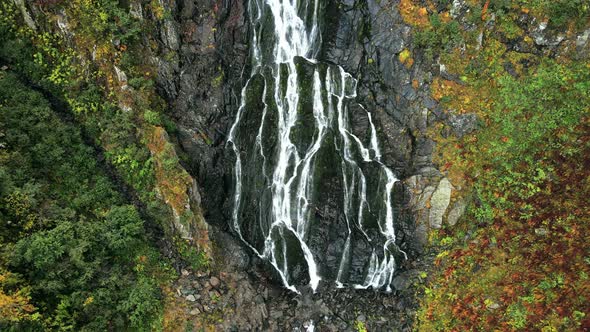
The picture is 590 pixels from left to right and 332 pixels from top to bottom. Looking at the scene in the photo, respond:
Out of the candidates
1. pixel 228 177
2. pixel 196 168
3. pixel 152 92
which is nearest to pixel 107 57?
pixel 152 92

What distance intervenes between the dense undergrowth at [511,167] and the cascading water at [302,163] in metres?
2.77

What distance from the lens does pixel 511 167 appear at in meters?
13.9

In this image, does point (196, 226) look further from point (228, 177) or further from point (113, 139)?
point (113, 139)

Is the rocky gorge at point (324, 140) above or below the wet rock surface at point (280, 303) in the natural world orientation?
above

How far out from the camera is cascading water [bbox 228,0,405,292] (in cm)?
1506

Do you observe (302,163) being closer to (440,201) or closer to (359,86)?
(359,86)

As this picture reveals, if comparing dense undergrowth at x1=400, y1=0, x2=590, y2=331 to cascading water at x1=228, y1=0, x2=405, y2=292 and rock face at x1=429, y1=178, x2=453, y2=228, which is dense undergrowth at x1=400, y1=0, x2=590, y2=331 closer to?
rock face at x1=429, y1=178, x2=453, y2=228

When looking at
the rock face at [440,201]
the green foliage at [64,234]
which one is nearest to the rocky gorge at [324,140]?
the rock face at [440,201]

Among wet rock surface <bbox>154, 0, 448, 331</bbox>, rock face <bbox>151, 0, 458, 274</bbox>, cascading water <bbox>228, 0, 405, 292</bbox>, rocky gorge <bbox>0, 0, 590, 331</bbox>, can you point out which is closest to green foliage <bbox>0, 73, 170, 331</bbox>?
rocky gorge <bbox>0, 0, 590, 331</bbox>

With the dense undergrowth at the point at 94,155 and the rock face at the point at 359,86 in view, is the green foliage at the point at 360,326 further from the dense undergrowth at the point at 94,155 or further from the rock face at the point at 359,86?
the dense undergrowth at the point at 94,155

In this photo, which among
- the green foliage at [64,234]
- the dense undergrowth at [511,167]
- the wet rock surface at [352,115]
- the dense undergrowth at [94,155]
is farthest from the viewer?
the wet rock surface at [352,115]

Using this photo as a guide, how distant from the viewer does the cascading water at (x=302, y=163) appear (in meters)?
15.1

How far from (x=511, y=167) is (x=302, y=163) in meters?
8.06

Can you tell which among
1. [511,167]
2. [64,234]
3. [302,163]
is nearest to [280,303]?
[302,163]
